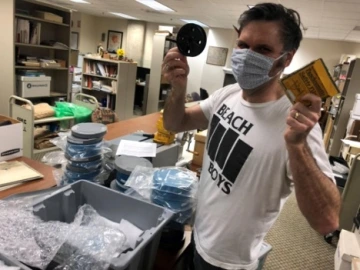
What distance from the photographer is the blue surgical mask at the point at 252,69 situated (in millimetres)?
900

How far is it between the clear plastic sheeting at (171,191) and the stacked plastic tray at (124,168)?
10 cm

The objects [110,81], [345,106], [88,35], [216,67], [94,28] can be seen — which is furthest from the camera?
[94,28]

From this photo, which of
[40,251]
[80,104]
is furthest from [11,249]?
[80,104]

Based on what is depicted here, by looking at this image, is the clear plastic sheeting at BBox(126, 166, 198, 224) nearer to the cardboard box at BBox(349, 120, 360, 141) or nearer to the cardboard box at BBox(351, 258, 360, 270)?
the cardboard box at BBox(351, 258, 360, 270)

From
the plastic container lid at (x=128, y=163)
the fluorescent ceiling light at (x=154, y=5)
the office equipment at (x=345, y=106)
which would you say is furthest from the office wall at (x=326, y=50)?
the plastic container lid at (x=128, y=163)

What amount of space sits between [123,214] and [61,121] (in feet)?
9.79

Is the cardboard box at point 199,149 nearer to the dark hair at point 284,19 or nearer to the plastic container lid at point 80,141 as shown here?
the plastic container lid at point 80,141

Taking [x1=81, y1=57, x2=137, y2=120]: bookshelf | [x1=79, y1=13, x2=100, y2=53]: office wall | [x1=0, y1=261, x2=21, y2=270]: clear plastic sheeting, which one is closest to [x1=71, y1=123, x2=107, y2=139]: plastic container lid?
[x1=0, y1=261, x2=21, y2=270]: clear plastic sheeting

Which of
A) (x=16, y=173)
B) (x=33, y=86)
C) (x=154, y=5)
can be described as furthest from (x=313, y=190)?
(x=154, y=5)

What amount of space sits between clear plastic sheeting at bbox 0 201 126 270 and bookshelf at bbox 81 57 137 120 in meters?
4.86

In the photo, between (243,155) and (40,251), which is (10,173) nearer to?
(40,251)

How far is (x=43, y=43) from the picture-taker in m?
3.92

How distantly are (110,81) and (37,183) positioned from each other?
4448mm

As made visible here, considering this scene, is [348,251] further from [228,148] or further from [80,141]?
[80,141]
